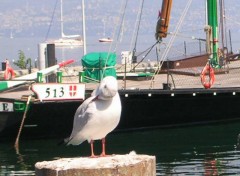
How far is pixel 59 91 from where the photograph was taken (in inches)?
912

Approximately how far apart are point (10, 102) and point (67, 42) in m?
35.7

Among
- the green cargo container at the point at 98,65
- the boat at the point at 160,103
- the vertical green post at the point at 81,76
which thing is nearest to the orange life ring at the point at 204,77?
the boat at the point at 160,103

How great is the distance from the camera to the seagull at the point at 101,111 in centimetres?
937

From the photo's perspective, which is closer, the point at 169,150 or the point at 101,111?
the point at 101,111

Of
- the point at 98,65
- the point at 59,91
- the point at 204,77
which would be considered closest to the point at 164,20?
the point at 98,65

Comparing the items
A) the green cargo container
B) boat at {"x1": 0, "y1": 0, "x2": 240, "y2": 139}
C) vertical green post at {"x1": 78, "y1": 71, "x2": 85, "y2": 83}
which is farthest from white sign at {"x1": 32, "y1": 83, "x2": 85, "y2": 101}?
the green cargo container

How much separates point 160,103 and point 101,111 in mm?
15835

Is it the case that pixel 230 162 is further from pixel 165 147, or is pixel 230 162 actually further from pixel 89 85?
pixel 89 85

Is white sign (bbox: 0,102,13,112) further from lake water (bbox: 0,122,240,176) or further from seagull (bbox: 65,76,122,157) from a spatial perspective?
seagull (bbox: 65,76,122,157)

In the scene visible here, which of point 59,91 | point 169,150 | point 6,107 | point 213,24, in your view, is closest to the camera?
point 169,150

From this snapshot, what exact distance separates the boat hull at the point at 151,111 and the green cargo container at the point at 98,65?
199 cm

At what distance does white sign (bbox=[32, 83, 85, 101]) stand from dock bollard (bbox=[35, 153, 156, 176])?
14493 millimetres

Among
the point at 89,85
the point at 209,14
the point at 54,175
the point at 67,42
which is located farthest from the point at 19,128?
the point at 67,42

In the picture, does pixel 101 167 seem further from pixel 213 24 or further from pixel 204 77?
pixel 213 24
